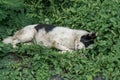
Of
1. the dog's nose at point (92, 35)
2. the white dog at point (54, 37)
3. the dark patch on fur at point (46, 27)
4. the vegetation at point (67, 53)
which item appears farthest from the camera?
the dark patch on fur at point (46, 27)

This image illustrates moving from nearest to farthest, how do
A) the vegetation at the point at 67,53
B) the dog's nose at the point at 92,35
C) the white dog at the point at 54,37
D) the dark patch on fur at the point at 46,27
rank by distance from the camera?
the vegetation at the point at 67,53, the dog's nose at the point at 92,35, the white dog at the point at 54,37, the dark patch on fur at the point at 46,27

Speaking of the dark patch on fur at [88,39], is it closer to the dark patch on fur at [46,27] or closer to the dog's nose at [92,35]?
the dog's nose at [92,35]

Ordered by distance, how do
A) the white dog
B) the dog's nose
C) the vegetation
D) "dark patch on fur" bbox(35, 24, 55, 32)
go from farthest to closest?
"dark patch on fur" bbox(35, 24, 55, 32) → the white dog → the dog's nose → the vegetation

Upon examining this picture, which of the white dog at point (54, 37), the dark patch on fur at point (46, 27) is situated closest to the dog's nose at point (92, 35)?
the white dog at point (54, 37)

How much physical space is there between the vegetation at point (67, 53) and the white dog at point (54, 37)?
201mm

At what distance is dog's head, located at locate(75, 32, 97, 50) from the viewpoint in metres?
7.80

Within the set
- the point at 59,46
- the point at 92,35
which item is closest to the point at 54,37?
the point at 59,46

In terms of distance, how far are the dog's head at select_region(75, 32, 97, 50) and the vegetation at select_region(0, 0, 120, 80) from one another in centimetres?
A: 14

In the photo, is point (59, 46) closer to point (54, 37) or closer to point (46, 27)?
point (54, 37)

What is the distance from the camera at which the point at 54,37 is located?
26.7 feet

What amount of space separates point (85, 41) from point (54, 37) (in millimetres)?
696

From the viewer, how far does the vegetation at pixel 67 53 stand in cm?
706

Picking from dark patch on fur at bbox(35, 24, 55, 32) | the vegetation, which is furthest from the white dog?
the vegetation

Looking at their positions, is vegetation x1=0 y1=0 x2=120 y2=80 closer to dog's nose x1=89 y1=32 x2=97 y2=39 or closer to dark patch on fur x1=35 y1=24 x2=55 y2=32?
dog's nose x1=89 y1=32 x2=97 y2=39
